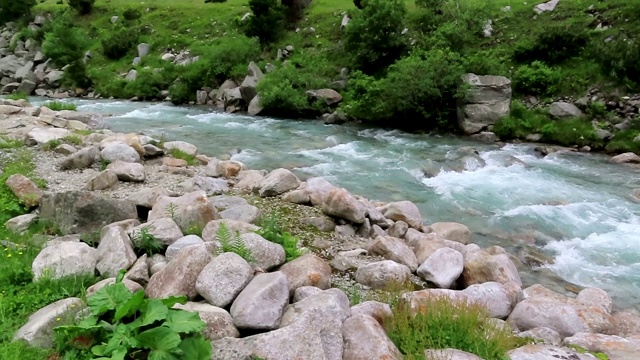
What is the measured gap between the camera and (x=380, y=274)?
670cm

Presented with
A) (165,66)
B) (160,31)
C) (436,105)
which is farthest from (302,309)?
(160,31)

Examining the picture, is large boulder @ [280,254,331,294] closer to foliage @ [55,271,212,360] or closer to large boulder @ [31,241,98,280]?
foliage @ [55,271,212,360]

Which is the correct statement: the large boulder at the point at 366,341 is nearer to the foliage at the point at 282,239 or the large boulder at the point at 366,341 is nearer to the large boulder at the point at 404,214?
the foliage at the point at 282,239

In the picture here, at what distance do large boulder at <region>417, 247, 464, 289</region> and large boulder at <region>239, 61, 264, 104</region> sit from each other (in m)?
20.9

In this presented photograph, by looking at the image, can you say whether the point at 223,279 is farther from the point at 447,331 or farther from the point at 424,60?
the point at 424,60

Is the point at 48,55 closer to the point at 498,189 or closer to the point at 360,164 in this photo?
the point at 360,164

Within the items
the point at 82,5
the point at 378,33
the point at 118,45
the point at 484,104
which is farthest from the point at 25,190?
the point at 82,5

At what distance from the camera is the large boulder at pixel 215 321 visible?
466 centimetres

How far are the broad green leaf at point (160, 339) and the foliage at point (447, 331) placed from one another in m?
1.99

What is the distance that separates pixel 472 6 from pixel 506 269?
22166 mm

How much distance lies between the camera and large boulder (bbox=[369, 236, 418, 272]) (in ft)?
25.1

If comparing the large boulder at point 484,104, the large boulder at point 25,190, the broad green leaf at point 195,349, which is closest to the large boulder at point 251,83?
the large boulder at point 484,104

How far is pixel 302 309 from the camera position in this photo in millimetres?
4938

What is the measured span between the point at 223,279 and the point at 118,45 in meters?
38.2
